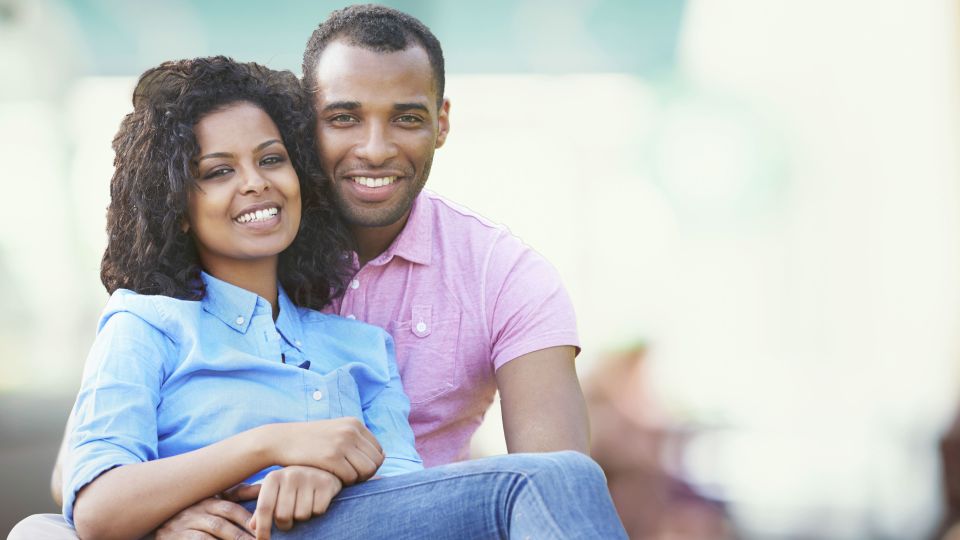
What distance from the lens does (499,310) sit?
2.19m

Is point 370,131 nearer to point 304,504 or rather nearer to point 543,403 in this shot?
point 543,403

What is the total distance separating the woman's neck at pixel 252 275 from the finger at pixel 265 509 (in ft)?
1.54

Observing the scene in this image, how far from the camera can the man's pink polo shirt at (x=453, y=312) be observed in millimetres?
2170

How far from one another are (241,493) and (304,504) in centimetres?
15

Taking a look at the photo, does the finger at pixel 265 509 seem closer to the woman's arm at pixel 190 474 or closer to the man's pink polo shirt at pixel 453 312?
the woman's arm at pixel 190 474

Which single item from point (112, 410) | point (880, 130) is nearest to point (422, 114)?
point (112, 410)

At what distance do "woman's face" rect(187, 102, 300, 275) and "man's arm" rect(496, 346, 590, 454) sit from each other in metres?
0.45

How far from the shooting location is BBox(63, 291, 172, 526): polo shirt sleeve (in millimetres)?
1636

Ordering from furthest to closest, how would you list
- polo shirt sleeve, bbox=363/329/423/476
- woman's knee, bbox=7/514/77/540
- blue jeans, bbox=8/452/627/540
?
polo shirt sleeve, bbox=363/329/423/476 → woman's knee, bbox=7/514/77/540 → blue jeans, bbox=8/452/627/540

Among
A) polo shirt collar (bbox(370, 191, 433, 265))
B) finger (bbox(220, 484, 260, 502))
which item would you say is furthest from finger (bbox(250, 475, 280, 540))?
polo shirt collar (bbox(370, 191, 433, 265))

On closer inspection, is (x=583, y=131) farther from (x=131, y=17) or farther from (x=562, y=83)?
(x=131, y=17)

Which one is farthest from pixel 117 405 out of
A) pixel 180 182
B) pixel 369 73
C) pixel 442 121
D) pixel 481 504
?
pixel 442 121

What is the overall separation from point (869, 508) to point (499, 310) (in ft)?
6.85

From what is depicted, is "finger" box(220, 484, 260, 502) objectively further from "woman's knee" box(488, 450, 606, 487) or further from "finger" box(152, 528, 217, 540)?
"woman's knee" box(488, 450, 606, 487)
